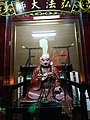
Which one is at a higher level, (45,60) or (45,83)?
(45,60)

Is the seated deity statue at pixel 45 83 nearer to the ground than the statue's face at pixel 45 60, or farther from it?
nearer to the ground

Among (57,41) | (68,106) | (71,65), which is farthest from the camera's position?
(57,41)

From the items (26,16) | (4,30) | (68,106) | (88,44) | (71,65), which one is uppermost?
(26,16)

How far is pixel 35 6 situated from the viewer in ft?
4.80

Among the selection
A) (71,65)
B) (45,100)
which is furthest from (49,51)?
(45,100)

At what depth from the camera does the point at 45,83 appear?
1286 millimetres

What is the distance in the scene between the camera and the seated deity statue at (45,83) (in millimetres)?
1229

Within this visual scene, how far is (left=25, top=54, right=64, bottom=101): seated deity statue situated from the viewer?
123cm

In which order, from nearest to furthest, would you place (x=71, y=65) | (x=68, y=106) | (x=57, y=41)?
(x=68, y=106)
(x=71, y=65)
(x=57, y=41)

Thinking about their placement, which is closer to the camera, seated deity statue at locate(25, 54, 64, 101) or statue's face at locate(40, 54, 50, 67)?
seated deity statue at locate(25, 54, 64, 101)

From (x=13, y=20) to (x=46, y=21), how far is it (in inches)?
10.8

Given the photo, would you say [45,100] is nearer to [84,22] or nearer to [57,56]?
[57,56]

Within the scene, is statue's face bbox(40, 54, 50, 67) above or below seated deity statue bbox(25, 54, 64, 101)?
above

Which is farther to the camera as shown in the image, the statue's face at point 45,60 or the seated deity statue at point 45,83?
the statue's face at point 45,60
